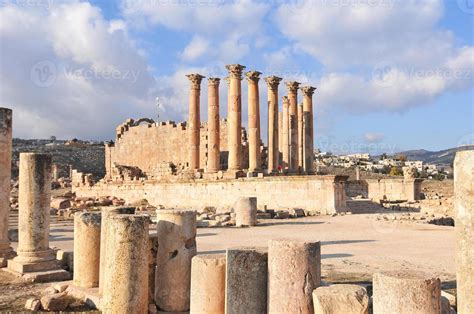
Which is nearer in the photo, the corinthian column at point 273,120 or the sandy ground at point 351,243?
the sandy ground at point 351,243

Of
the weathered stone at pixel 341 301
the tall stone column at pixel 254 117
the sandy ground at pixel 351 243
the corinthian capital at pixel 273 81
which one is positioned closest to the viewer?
the weathered stone at pixel 341 301

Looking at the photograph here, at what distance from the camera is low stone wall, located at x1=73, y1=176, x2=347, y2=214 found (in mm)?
22406

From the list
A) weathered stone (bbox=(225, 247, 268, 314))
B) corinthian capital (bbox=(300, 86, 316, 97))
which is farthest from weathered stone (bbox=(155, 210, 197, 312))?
corinthian capital (bbox=(300, 86, 316, 97))

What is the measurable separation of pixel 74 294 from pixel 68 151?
68.1 metres

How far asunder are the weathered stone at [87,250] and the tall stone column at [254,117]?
803 inches

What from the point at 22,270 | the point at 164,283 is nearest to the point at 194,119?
the point at 22,270

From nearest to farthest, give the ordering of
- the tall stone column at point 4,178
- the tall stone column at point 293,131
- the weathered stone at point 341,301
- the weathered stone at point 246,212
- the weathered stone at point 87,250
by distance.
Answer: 1. the weathered stone at point 341,301
2. the weathered stone at point 87,250
3. the tall stone column at point 4,178
4. the weathered stone at point 246,212
5. the tall stone column at point 293,131

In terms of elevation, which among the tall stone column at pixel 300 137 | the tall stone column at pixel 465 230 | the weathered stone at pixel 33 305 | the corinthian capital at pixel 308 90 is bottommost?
the weathered stone at pixel 33 305

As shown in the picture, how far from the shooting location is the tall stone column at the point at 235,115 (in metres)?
28.8

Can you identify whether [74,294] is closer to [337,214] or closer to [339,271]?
[339,271]

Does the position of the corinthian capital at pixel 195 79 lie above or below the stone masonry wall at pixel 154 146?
above

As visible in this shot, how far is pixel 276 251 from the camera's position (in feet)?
19.2

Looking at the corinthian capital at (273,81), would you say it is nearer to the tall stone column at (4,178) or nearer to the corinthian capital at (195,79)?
the corinthian capital at (195,79)

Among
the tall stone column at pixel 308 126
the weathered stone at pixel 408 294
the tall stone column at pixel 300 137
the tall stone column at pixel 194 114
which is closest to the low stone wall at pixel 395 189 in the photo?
the tall stone column at pixel 308 126
